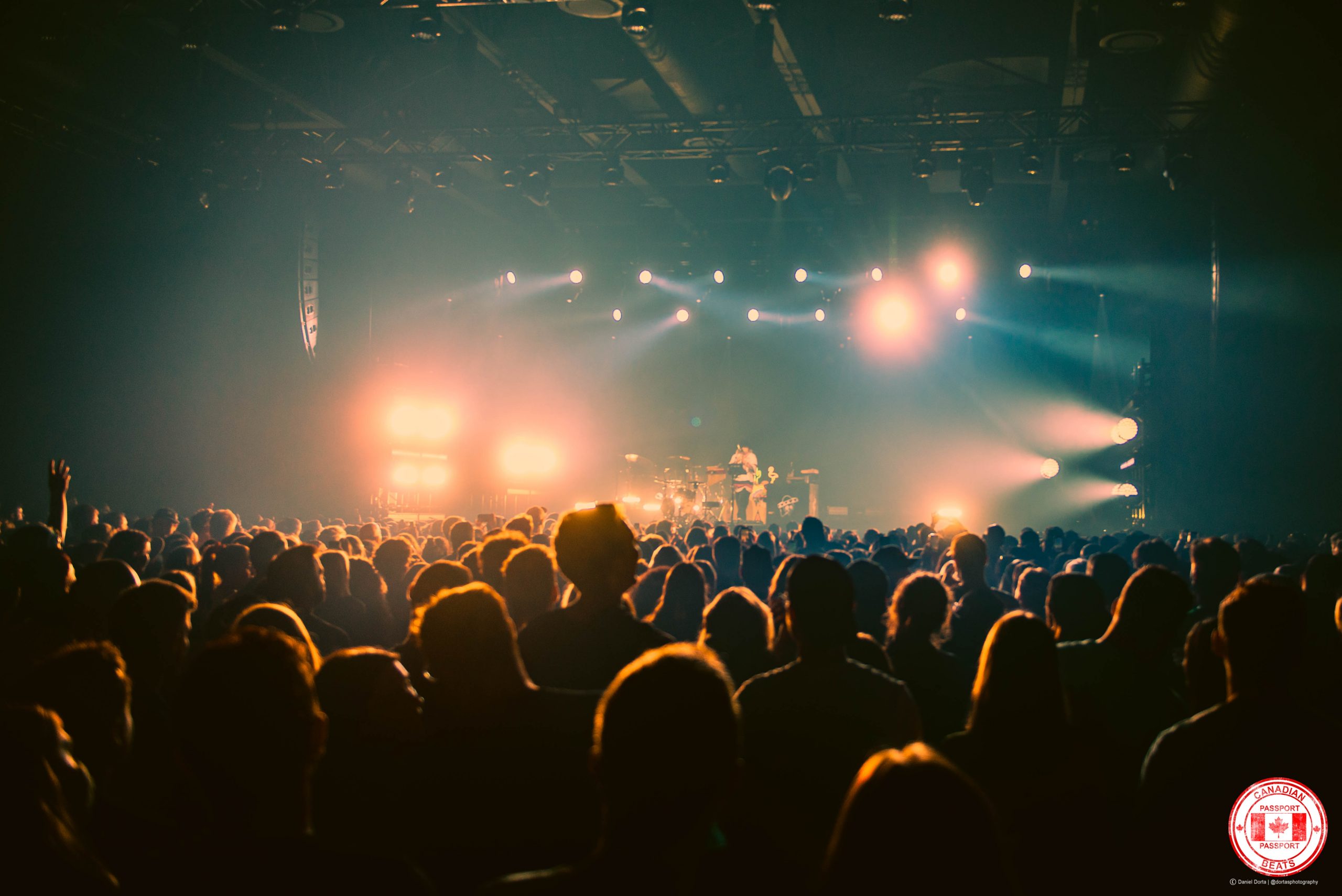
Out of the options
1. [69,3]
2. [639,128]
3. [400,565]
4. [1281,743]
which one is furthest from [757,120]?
[1281,743]

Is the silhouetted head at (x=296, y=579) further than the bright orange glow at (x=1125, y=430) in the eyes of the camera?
No

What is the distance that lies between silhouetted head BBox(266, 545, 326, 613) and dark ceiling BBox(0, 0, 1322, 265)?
8.59m

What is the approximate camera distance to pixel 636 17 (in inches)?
422

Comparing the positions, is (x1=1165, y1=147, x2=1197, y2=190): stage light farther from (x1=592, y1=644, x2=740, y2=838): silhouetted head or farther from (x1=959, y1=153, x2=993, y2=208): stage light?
(x1=592, y1=644, x2=740, y2=838): silhouetted head

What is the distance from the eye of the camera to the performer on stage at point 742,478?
1043 inches

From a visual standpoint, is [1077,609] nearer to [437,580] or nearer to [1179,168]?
[437,580]

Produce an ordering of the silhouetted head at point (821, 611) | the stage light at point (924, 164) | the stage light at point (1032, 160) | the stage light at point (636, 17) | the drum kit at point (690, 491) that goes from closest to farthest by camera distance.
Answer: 1. the silhouetted head at point (821, 611)
2. the stage light at point (636, 17)
3. the stage light at point (1032, 160)
4. the stage light at point (924, 164)
5. the drum kit at point (690, 491)

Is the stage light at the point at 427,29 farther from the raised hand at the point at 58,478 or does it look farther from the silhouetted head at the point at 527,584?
the silhouetted head at the point at 527,584

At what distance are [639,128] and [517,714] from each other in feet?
47.3

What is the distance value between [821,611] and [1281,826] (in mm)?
1311

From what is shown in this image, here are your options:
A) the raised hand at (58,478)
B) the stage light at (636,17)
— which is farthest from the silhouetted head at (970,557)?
the stage light at (636,17)

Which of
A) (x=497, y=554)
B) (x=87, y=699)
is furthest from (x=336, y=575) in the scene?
(x=87, y=699)

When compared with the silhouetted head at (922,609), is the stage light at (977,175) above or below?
above

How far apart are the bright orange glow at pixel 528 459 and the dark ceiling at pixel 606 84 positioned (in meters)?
8.87
